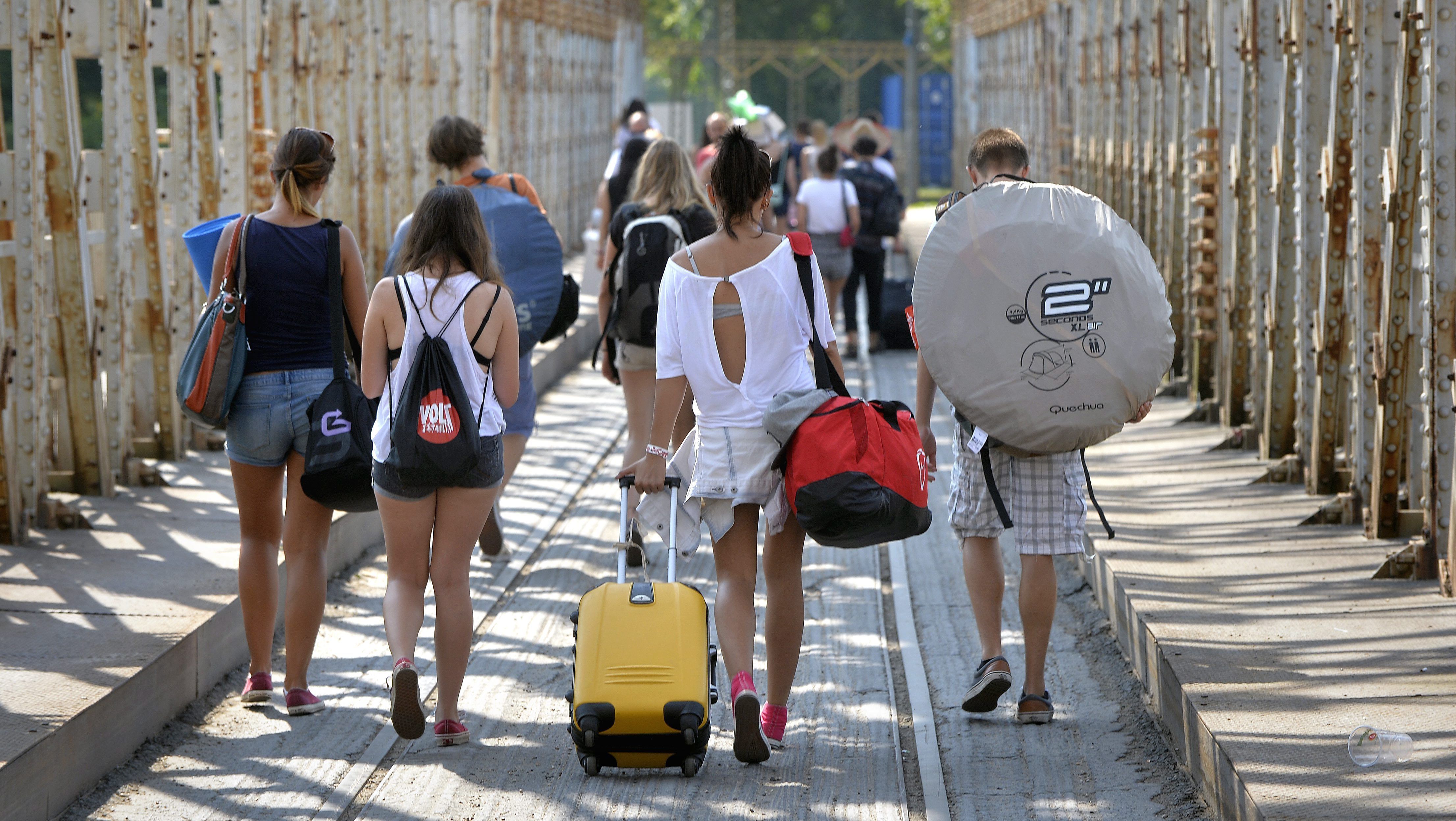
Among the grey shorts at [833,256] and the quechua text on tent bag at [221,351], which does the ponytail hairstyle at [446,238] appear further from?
the grey shorts at [833,256]

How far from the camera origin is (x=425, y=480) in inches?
195

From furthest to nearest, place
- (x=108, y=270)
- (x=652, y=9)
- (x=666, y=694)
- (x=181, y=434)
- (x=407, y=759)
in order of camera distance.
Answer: (x=652, y=9)
(x=181, y=434)
(x=108, y=270)
(x=407, y=759)
(x=666, y=694)

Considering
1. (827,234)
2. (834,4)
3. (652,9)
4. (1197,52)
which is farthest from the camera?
(834,4)

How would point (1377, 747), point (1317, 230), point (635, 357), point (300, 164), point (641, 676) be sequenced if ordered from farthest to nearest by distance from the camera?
point (1317, 230) < point (635, 357) < point (300, 164) < point (641, 676) < point (1377, 747)

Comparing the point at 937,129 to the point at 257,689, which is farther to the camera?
the point at 937,129

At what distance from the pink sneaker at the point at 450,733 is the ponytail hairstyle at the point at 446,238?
1438 millimetres

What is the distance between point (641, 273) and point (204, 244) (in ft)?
7.66

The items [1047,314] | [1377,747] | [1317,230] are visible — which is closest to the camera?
[1377,747]

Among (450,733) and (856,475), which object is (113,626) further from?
(856,475)

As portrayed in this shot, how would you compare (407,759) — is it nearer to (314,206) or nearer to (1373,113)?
(314,206)

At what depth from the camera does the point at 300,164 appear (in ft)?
17.7

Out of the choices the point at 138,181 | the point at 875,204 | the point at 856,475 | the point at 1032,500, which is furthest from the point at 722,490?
the point at 875,204

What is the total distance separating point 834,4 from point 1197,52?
55789mm

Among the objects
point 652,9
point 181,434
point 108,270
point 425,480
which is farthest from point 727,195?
point 652,9
